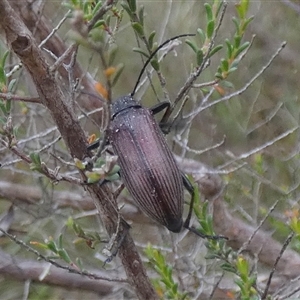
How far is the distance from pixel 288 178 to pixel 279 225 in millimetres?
1337

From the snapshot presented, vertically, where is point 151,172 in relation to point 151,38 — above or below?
below

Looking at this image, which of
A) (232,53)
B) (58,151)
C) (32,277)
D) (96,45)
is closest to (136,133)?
(232,53)

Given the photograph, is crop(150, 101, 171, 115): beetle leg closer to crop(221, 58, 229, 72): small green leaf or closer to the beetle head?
the beetle head

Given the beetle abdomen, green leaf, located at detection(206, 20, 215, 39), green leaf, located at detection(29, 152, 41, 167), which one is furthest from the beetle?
green leaf, located at detection(29, 152, 41, 167)

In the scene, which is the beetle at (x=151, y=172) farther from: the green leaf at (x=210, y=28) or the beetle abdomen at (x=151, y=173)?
the green leaf at (x=210, y=28)

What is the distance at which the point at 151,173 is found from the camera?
1.64 meters

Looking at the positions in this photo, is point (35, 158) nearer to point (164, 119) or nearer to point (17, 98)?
point (17, 98)

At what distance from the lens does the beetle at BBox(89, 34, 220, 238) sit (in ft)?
5.31

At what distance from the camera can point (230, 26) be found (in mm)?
4070

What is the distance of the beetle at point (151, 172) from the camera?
1618 mm

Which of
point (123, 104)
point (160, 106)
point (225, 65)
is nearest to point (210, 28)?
point (225, 65)

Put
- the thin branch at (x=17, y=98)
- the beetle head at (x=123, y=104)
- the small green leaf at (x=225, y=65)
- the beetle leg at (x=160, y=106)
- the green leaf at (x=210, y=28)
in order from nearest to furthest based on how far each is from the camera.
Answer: the thin branch at (x=17, y=98) → the green leaf at (x=210, y=28) → the small green leaf at (x=225, y=65) → the beetle leg at (x=160, y=106) → the beetle head at (x=123, y=104)

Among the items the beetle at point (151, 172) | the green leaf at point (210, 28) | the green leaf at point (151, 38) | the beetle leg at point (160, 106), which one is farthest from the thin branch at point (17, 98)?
the beetle leg at point (160, 106)

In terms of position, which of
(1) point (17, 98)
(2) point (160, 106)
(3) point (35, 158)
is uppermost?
(1) point (17, 98)
